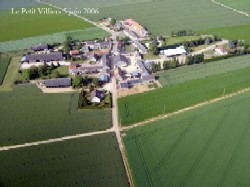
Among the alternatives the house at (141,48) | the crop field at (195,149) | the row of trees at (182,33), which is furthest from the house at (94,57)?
the crop field at (195,149)

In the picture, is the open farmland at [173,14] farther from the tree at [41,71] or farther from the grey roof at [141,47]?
the tree at [41,71]

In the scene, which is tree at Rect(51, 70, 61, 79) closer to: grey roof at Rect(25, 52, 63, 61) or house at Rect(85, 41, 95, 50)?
grey roof at Rect(25, 52, 63, 61)

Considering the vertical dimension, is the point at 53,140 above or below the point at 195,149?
above

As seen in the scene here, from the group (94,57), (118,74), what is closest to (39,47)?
(94,57)

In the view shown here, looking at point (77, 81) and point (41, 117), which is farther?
point (77, 81)

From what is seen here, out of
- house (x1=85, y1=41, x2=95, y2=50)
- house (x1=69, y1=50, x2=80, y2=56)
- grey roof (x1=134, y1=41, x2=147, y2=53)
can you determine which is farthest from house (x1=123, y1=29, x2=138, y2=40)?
house (x1=69, y1=50, x2=80, y2=56)

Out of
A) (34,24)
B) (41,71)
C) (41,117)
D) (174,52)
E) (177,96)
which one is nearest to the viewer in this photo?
(41,117)

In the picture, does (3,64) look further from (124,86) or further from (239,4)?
(239,4)
